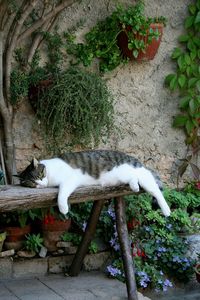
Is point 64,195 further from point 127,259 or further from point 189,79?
point 189,79

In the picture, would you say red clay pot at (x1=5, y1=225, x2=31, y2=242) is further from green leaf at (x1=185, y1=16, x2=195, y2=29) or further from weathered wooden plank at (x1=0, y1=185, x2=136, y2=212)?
green leaf at (x1=185, y1=16, x2=195, y2=29)

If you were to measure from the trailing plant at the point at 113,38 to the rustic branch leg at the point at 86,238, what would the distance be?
1323 mm

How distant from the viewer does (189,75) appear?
5.88 meters

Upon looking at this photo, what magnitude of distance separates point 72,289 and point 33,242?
1.77 feet

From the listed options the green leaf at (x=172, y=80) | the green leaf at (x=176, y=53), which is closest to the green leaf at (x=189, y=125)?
the green leaf at (x=172, y=80)

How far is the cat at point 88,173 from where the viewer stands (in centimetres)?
420

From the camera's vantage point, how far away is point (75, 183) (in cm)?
422

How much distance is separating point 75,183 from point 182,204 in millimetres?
1733

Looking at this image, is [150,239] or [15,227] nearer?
[15,227]

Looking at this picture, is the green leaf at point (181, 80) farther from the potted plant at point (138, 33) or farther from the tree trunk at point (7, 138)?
the tree trunk at point (7, 138)

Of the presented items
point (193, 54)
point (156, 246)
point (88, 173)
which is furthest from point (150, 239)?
point (193, 54)

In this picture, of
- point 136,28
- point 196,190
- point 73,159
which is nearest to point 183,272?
point 196,190

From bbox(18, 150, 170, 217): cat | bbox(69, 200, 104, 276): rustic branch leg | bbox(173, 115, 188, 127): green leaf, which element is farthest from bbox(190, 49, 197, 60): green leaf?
bbox(69, 200, 104, 276): rustic branch leg

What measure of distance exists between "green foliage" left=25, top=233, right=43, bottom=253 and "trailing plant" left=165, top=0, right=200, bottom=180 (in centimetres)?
158
